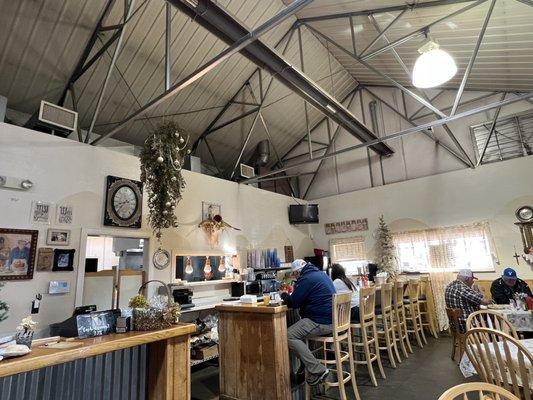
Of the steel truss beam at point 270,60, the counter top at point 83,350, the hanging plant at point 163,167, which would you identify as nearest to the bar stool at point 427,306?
the steel truss beam at point 270,60

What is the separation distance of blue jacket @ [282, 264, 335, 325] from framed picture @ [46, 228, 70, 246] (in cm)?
318

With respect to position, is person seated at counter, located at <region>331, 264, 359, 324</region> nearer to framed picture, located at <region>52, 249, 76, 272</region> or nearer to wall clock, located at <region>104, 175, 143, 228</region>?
wall clock, located at <region>104, 175, 143, 228</region>

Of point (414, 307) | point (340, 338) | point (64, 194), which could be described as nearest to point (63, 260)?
point (64, 194)

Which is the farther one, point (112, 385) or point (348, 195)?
point (348, 195)

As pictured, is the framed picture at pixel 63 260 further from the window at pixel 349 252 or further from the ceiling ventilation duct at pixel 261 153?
the window at pixel 349 252

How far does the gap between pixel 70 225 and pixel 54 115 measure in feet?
5.28

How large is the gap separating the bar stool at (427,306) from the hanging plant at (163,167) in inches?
220

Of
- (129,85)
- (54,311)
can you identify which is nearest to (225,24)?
(129,85)

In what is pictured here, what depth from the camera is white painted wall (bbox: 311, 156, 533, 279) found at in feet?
21.3

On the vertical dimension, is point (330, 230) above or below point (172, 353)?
above

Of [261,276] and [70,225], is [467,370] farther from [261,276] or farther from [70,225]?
[70,225]

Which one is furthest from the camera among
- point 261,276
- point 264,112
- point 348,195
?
point 348,195

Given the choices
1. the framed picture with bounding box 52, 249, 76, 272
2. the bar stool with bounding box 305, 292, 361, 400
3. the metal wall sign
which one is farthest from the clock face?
the metal wall sign

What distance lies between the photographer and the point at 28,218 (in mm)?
4027
